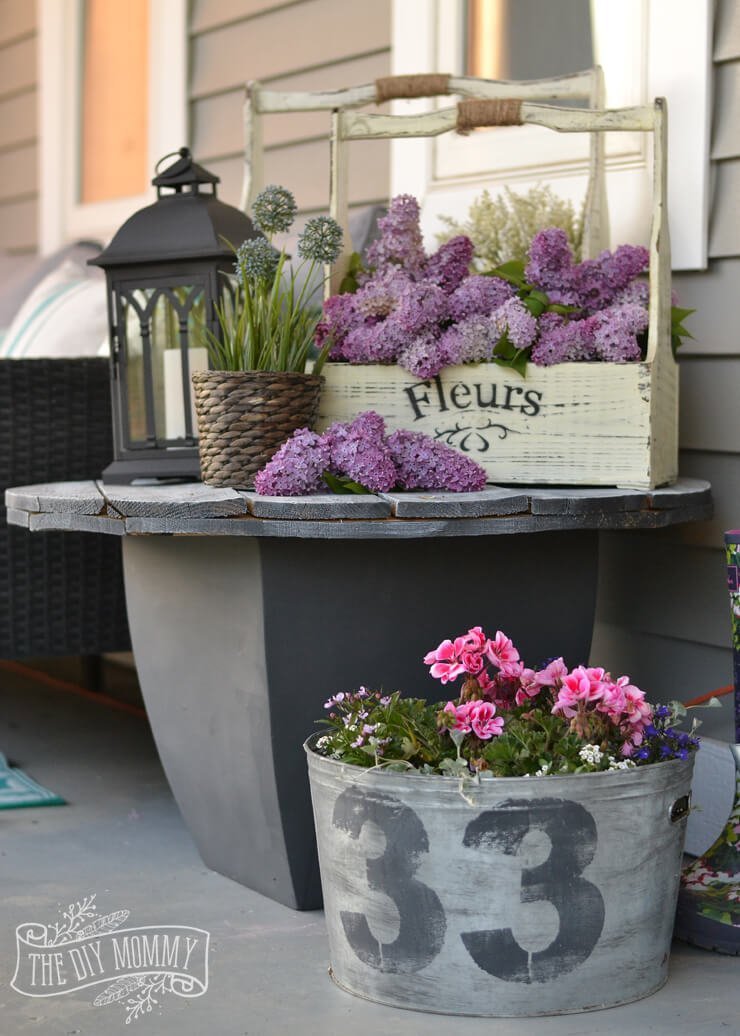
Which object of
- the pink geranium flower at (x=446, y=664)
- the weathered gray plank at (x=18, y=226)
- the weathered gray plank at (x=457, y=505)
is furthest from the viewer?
the weathered gray plank at (x=18, y=226)

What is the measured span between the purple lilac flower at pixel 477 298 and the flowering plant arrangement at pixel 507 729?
0.58 metres

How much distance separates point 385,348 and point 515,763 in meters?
0.73

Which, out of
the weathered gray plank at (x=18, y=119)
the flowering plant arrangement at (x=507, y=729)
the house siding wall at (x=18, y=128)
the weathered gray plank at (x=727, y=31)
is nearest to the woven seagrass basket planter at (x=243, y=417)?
the flowering plant arrangement at (x=507, y=729)

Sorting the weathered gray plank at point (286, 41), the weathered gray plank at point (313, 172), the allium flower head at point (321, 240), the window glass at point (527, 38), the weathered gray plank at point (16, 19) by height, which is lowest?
the allium flower head at point (321, 240)

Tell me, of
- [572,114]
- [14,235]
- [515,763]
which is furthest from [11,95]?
[515,763]

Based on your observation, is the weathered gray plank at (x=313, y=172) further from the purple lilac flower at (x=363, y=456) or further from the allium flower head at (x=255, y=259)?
the purple lilac flower at (x=363, y=456)

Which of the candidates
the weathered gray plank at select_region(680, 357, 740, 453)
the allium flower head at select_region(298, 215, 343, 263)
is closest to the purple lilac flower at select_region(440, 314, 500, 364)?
the allium flower head at select_region(298, 215, 343, 263)

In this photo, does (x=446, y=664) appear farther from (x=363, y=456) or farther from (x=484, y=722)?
(x=363, y=456)

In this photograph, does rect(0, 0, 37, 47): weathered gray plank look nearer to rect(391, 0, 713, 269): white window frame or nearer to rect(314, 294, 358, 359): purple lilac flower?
rect(391, 0, 713, 269): white window frame

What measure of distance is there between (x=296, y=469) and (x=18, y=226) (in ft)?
10.7

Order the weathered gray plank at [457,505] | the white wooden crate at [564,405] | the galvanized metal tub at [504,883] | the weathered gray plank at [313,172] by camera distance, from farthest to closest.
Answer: the weathered gray plank at [313,172]
the white wooden crate at [564,405]
the weathered gray plank at [457,505]
the galvanized metal tub at [504,883]

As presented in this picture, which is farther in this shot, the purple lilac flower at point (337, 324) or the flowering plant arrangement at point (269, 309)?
the purple lilac flower at point (337, 324)

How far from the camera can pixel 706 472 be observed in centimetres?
236

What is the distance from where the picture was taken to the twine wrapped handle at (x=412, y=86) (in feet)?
8.14
